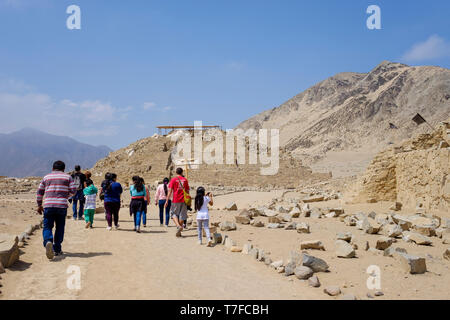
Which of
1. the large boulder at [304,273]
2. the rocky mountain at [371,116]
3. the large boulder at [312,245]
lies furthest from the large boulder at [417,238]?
the rocky mountain at [371,116]

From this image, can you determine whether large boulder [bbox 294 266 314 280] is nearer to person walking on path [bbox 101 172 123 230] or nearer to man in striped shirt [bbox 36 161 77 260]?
man in striped shirt [bbox 36 161 77 260]

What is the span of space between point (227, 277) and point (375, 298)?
6.45 ft

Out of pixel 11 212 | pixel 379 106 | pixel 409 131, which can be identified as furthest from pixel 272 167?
pixel 379 106

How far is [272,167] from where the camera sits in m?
36.8

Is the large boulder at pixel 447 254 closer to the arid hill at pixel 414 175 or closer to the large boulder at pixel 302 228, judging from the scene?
the large boulder at pixel 302 228

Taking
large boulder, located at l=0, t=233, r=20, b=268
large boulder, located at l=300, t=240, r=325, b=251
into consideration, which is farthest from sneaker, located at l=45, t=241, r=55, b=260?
large boulder, located at l=300, t=240, r=325, b=251

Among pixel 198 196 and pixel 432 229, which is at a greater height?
pixel 198 196

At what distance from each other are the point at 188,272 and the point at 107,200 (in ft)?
13.2

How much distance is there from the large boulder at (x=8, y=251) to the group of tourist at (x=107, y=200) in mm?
442

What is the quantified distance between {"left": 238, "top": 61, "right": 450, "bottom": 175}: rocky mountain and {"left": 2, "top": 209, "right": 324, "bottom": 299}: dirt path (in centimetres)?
5283

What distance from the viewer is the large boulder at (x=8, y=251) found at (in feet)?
16.1

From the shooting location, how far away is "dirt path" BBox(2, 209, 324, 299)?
165 inches

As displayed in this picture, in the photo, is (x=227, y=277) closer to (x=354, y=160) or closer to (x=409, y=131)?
(x=354, y=160)

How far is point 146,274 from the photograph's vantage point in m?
4.90
